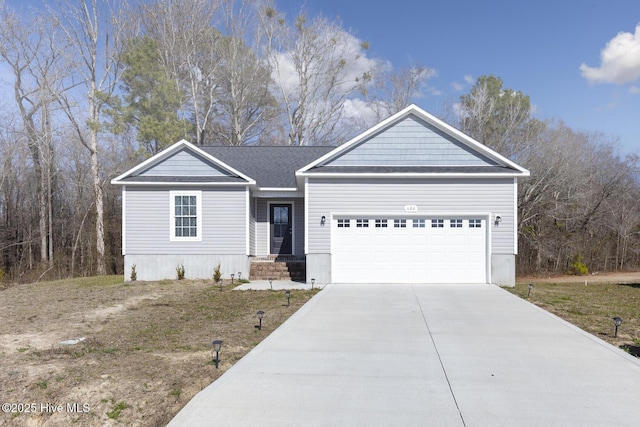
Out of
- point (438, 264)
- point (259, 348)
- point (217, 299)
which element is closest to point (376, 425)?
point (259, 348)

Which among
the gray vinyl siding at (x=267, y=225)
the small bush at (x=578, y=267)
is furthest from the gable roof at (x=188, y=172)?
the small bush at (x=578, y=267)

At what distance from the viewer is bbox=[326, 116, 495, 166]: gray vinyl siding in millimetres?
14375

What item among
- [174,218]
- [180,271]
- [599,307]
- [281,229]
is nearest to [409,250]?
[599,307]

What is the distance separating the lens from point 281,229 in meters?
17.5

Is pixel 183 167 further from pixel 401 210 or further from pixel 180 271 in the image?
pixel 401 210

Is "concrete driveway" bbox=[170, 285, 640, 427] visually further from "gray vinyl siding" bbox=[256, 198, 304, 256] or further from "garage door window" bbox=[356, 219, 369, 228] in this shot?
"gray vinyl siding" bbox=[256, 198, 304, 256]

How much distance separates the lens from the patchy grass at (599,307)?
7543 mm

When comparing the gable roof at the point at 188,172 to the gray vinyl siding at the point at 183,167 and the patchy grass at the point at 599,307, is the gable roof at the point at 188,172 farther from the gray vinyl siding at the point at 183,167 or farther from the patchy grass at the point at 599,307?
the patchy grass at the point at 599,307

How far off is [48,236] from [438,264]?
69.0 ft

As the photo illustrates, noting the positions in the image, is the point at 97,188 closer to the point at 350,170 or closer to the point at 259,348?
the point at 350,170

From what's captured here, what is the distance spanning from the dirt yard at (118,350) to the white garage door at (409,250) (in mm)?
2448

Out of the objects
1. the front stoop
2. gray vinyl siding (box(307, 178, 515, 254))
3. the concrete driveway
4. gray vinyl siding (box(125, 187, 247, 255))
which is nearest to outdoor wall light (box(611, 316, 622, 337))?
the concrete driveway

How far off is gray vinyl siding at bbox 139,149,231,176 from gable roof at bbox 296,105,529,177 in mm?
3787

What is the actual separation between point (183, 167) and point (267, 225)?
377 centimetres
